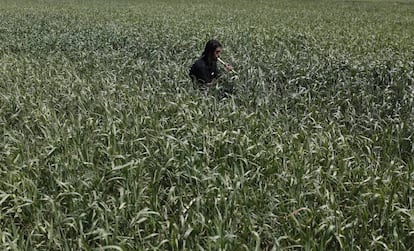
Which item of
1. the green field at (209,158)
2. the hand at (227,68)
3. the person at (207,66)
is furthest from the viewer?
the hand at (227,68)

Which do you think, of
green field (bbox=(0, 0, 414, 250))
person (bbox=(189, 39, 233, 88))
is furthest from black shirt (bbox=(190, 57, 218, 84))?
green field (bbox=(0, 0, 414, 250))

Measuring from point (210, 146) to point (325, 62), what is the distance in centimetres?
469

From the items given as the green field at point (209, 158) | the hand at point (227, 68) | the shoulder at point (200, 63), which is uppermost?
the shoulder at point (200, 63)

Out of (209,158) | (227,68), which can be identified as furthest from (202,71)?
(209,158)

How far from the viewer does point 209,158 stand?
4.68 metres

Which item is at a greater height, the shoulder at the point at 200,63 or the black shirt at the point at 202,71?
the shoulder at the point at 200,63

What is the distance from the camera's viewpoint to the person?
775cm

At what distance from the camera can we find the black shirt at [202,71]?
781 centimetres

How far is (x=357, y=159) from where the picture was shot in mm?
4688

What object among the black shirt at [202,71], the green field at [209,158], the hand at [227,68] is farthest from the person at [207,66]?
the hand at [227,68]

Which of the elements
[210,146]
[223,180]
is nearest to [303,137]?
[210,146]

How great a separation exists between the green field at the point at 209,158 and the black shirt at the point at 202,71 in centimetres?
21

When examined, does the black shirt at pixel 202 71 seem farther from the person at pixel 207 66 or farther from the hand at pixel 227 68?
the hand at pixel 227 68

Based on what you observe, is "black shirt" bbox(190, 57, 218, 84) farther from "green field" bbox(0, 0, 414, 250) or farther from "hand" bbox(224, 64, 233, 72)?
"hand" bbox(224, 64, 233, 72)
